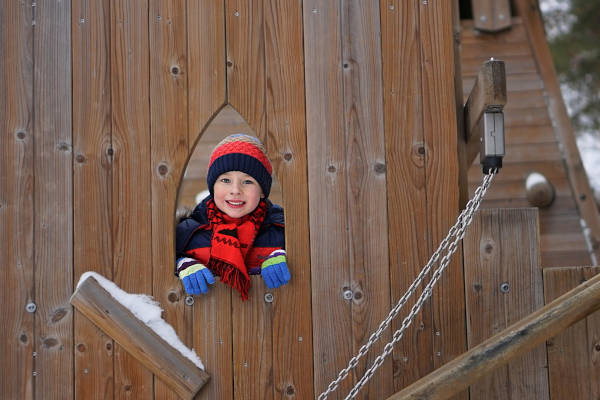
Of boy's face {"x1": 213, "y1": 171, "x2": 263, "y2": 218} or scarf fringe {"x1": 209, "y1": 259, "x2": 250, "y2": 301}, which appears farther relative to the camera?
boy's face {"x1": 213, "y1": 171, "x2": 263, "y2": 218}

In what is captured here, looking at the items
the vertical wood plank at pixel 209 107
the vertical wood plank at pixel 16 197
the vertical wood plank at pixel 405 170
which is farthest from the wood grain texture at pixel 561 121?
the vertical wood plank at pixel 16 197

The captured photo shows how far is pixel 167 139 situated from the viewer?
331cm

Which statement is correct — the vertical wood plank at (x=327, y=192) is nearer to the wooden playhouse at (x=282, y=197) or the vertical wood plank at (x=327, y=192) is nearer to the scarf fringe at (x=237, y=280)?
the wooden playhouse at (x=282, y=197)

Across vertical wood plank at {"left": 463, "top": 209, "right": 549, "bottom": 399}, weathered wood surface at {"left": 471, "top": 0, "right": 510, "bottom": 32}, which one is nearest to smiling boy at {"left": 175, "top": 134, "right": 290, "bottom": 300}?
vertical wood plank at {"left": 463, "top": 209, "right": 549, "bottom": 399}

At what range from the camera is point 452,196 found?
3.24 meters

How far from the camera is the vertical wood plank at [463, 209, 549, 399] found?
3.17 meters

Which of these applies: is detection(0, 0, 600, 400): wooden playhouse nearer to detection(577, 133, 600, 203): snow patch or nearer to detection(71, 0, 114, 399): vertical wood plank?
detection(71, 0, 114, 399): vertical wood plank

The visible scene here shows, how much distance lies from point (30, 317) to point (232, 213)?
0.96 m

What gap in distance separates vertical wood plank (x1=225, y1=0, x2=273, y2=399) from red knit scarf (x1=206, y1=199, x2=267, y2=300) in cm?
6

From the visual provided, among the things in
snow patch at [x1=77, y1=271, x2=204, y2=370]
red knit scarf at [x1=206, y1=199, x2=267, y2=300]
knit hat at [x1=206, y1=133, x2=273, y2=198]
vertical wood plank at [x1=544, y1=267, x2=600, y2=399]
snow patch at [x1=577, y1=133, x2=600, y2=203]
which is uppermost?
snow patch at [x1=577, y1=133, x2=600, y2=203]

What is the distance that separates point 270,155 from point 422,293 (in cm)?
84

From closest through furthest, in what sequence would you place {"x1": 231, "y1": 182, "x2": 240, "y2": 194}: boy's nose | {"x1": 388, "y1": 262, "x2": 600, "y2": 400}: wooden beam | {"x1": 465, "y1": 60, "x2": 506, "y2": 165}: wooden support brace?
{"x1": 388, "y1": 262, "x2": 600, "y2": 400}: wooden beam, {"x1": 465, "y1": 60, "x2": 506, "y2": 165}: wooden support brace, {"x1": 231, "y1": 182, "x2": 240, "y2": 194}: boy's nose

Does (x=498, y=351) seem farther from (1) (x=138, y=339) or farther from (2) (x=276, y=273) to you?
(1) (x=138, y=339)

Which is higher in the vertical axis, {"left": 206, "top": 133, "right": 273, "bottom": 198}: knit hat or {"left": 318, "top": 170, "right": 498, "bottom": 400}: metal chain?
{"left": 206, "top": 133, "right": 273, "bottom": 198}: knit hat
